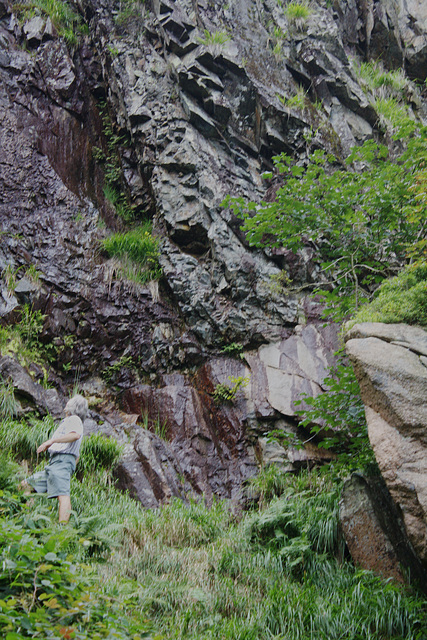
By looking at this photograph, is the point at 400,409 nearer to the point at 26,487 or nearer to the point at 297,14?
the point at 26,487

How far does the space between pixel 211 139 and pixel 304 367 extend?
20.5 ft

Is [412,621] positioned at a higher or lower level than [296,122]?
lower

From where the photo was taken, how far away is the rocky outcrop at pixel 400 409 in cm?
319

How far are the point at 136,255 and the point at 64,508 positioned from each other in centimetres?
626

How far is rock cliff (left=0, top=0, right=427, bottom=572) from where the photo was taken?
7980mm

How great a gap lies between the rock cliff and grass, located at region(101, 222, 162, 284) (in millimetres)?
259

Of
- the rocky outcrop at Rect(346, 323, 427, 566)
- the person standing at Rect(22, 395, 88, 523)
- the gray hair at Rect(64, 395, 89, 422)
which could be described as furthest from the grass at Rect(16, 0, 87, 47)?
Answer: the rocky outcrop at Rect(346, 323, 427, 566)

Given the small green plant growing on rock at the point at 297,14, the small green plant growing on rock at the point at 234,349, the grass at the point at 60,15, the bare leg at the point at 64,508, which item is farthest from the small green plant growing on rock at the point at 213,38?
the bare leg at the point at 64,508

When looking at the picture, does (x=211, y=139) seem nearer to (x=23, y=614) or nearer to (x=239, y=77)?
(x=239, y=77)

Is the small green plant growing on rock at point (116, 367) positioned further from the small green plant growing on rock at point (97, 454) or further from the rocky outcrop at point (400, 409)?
the rocky outcrop at point (400, 409)

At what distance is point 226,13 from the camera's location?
12.2 metres

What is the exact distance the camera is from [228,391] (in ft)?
27.0

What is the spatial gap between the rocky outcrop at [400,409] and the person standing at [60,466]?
10.7 ft

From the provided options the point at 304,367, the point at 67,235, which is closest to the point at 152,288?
the point at 67,235
